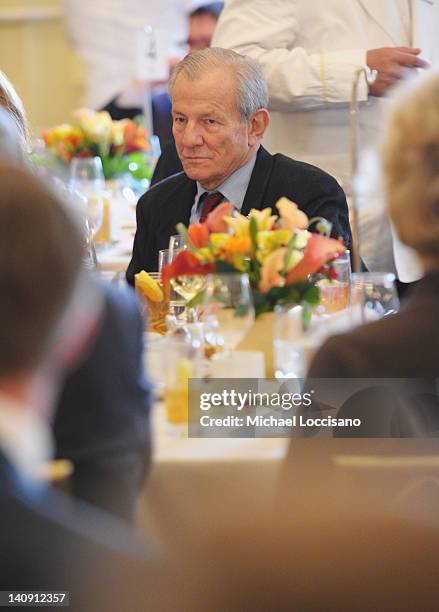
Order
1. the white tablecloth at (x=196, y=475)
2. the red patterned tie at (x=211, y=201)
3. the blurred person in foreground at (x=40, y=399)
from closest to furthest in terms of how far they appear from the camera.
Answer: the blurred person in foreground at (x=40, y=399) → the white tablecloth at (x=196, y=475) → the red patterned tie at (x=211, y=201)

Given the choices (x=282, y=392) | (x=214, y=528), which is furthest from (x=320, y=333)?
(x=214, y=528)

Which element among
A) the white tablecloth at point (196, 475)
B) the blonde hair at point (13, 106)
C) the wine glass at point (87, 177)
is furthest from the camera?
the wine glass at point (87, 177)

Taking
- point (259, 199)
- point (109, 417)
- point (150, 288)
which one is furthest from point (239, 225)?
point (259, 199)

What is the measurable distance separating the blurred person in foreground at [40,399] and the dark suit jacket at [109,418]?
38 millimetres

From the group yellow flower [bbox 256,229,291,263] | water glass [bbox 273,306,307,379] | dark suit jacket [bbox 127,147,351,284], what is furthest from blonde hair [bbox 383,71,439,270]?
dark suit jacket [bbox 127,147,351,284]

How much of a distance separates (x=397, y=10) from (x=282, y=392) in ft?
6.24

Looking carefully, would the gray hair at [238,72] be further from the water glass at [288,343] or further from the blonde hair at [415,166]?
the blonde hair at [415,166]

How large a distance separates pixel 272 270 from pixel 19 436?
2.95ft

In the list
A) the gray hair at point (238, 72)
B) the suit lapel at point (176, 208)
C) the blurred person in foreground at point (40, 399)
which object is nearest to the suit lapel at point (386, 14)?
the gray hair at point (238, 72)

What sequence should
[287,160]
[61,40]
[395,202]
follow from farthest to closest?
[61,40] < [287,160] < [395,202]

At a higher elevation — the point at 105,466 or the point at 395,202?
the point at 395,202

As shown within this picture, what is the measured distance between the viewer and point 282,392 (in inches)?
65.9

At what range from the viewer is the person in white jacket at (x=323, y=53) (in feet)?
10.4

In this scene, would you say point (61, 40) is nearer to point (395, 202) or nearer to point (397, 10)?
point (397, 10)
